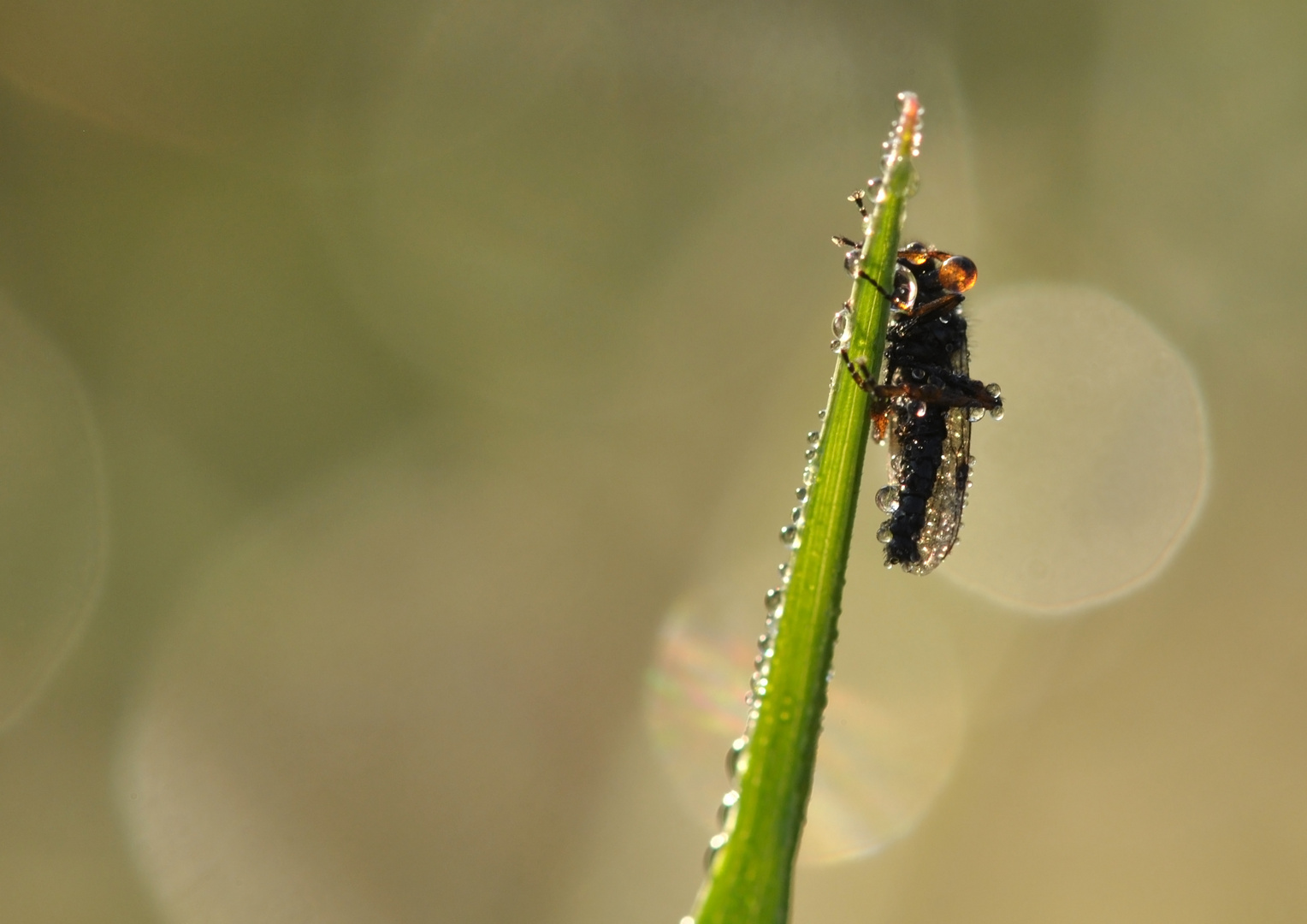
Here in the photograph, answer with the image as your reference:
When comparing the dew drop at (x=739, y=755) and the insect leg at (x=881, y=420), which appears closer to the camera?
the dew drop at (x=739, y=755)

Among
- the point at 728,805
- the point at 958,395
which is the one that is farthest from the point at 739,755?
the point at 958,395

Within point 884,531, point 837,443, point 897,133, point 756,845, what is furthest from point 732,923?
point 884,531

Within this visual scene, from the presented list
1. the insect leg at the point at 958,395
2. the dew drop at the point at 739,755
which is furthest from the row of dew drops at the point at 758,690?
the insect leg at the point at 958,395

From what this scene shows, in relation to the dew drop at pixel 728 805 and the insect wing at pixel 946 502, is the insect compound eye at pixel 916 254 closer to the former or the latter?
the insect wing at pixel 946 502

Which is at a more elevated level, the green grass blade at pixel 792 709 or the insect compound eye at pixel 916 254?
the insect compound eye at pixel 916 254

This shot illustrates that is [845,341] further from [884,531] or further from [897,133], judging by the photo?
[884,531]

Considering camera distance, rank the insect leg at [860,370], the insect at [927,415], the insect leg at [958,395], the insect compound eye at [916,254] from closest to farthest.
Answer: the insect leg at [860,370]
the insect leg at [958,395]
the insect at [927,415]
the insect compound eye at [916,254]

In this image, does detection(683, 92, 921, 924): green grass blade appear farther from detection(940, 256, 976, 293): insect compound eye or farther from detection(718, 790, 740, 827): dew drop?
detection(940, 256, 976, 293): insect compound eye
